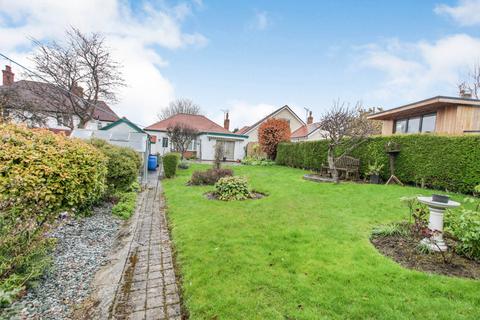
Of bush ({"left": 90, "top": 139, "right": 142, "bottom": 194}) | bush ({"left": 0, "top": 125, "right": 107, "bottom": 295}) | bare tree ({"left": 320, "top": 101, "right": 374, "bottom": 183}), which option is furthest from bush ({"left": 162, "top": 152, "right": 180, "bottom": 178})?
bush ({"left": 0, "top": 125, "right": 107, "bottom": 295})

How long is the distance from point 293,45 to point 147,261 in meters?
12.3

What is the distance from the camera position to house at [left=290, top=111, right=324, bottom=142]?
83.1ft

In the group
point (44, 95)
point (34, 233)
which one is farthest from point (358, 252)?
point (44, 95)

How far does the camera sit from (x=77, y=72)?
64.3ft

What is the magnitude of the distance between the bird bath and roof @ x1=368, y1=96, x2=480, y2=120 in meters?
8.82

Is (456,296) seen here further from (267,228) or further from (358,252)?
(267,228)

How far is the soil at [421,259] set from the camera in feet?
10.4

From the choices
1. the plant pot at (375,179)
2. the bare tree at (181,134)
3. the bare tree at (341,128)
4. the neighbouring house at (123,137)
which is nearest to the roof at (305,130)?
the bare tree at (181,134)

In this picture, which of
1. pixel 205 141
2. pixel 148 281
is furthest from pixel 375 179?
pixel 205 141

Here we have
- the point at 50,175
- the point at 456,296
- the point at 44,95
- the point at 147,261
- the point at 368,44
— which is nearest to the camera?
the point at 456,296

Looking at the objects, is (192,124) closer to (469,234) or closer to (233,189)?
(233,189)

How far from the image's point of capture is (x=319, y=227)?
481 cm

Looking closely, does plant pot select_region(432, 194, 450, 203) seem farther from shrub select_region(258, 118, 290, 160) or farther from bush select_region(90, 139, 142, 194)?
shrub select_region(258, 118, 290, 160)

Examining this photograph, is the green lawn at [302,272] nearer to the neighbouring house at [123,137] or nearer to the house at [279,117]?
the neighbouring house at [123,137]
